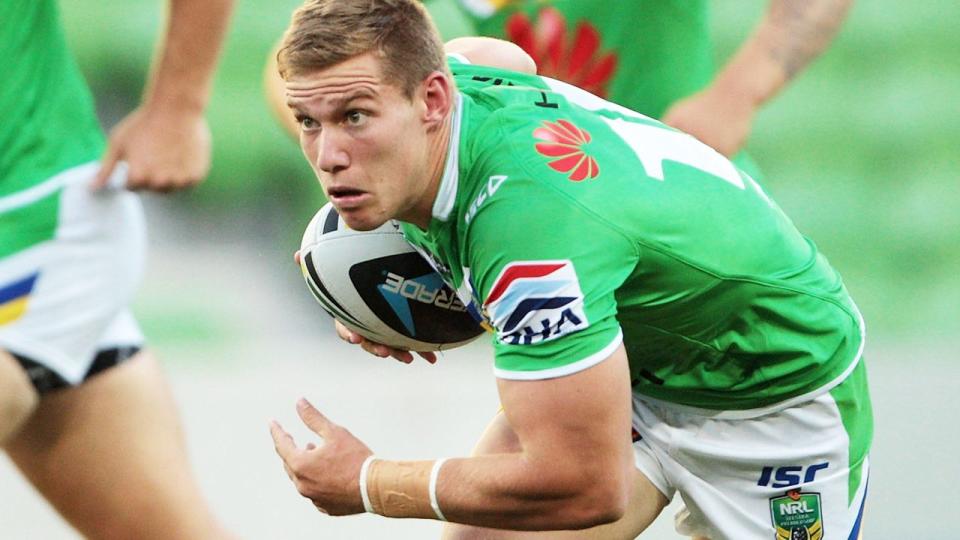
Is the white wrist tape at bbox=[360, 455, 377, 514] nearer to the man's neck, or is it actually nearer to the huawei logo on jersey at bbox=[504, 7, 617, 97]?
the man's neck

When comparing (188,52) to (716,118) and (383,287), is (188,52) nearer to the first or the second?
(383,287)

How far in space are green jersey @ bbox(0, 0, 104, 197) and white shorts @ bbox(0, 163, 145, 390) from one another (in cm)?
3

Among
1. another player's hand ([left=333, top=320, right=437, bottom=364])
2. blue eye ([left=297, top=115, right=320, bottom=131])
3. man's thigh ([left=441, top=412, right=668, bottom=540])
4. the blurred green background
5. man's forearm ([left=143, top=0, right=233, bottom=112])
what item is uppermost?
blue eye ([left=297, top=115, right=320, bottom=131])

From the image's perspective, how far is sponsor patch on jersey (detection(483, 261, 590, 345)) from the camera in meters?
2.29

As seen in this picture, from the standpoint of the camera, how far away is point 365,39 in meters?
2.36

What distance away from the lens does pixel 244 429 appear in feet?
15.8

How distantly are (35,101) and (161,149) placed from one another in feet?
0.78

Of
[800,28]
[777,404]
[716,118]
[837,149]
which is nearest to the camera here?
[777,404]

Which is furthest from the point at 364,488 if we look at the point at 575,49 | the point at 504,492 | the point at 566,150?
the point at 575,49

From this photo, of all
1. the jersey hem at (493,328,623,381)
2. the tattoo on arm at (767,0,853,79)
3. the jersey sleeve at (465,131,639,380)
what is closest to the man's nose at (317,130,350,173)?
the jersey sleeve at (465,131,639,380)

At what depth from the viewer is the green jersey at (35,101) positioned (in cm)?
281

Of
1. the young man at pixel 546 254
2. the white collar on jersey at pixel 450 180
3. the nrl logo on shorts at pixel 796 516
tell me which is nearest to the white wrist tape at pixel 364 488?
the young man at pixel 546 254

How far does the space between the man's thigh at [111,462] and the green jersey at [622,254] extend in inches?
27.3

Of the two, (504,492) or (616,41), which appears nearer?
(504,492)
